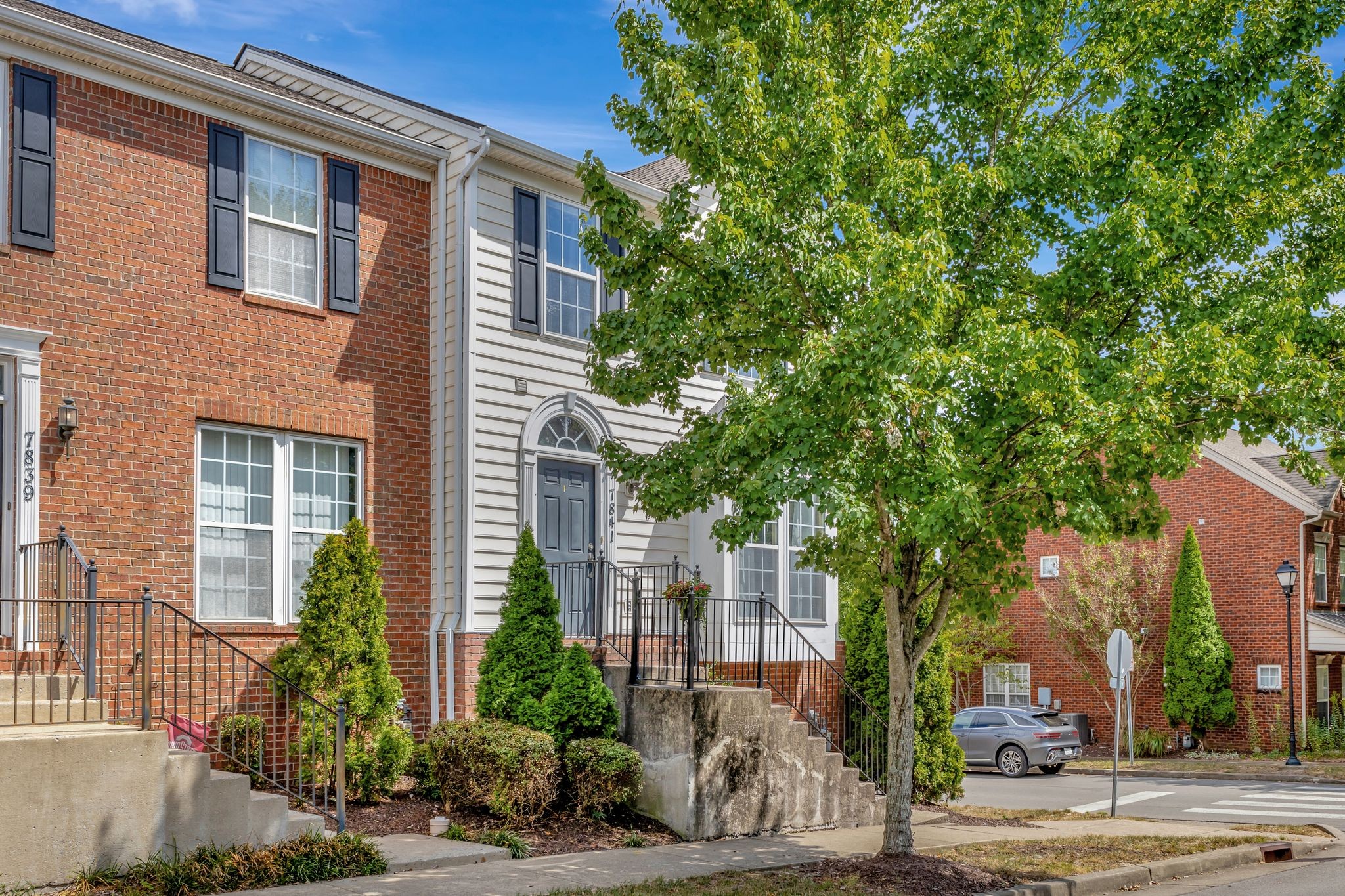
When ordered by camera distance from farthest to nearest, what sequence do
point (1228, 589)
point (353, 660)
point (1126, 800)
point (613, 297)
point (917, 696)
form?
point (1228, 589), point (1126, 800), point (613, 297), point (917, 696), point (353, 660)

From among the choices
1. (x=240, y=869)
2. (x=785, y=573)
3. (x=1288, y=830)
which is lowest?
(x=1288, y=830)

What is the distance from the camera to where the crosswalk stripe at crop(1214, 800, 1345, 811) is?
18862 mm

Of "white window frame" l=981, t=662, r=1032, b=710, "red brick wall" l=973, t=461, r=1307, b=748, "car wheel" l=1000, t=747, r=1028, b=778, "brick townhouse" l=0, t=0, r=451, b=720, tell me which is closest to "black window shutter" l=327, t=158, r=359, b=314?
"brick townhouse" l=0, t=0, r=451, b=720

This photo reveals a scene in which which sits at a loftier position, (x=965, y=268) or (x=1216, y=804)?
(x=965, y=268)

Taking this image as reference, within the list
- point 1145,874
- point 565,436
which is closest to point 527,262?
point 565,436

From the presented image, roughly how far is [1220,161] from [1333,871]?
7348mm

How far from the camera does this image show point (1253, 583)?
1140 inches

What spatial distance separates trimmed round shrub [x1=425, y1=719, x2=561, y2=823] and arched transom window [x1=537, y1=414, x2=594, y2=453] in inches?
161

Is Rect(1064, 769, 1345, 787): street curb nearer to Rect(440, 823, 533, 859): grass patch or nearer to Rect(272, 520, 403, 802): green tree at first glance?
Rect(440, 823, 533, 859): grass patch

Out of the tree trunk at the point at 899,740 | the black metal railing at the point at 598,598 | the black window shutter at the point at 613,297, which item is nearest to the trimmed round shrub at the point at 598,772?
the black metal railing at the point at 598,598

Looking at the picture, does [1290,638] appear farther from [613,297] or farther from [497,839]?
[497,839]

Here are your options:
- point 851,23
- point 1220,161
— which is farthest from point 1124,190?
point 851,23

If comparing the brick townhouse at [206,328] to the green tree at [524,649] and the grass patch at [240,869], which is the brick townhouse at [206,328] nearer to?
the green tree at [524,649]

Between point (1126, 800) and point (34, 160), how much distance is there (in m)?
18.0
